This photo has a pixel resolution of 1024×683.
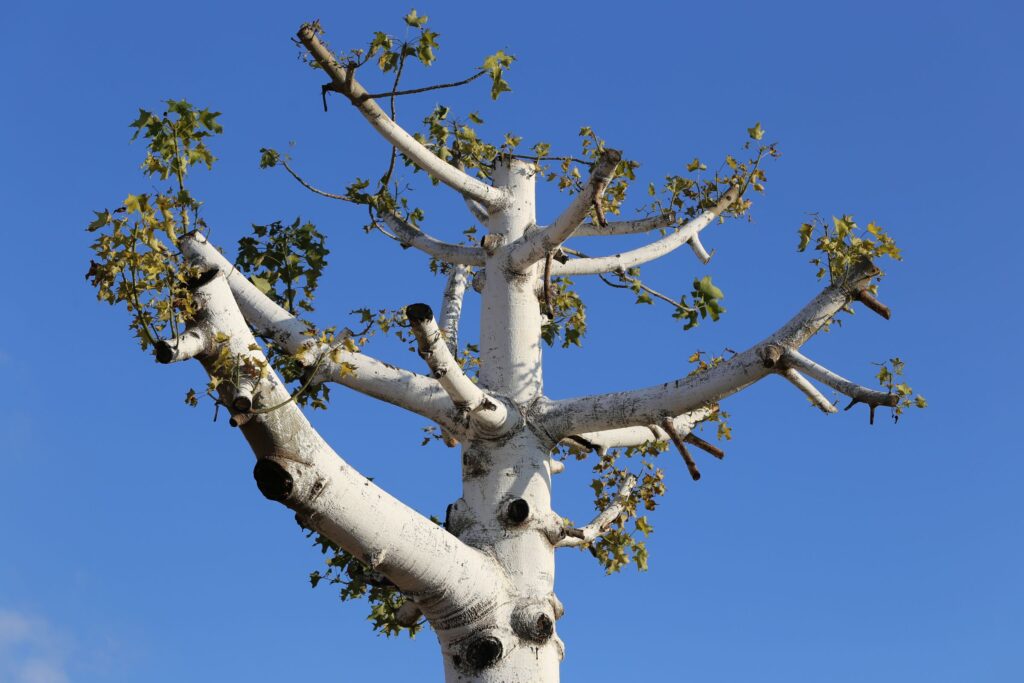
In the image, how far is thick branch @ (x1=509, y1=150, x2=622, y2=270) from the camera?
6.18 meters

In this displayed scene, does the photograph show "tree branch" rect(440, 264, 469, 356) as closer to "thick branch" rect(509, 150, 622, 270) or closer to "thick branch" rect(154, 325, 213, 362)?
"thick branch" rect(509, 150, 622, 270)

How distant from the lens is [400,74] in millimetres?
7078

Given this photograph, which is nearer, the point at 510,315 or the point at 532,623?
the point at 532,623

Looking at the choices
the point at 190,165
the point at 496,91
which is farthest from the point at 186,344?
the point at 496,91

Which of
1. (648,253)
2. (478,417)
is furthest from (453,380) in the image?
(648,253)

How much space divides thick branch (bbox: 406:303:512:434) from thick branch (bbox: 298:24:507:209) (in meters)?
1.66

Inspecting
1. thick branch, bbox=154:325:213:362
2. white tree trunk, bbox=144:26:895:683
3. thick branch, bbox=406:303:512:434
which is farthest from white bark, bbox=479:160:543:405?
thick branch, bbox=154:325:213:362

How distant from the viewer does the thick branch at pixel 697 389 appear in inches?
244

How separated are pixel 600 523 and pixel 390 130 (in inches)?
122

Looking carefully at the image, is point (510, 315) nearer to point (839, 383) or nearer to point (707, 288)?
point (707, 288)

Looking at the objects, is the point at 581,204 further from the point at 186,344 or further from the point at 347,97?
the point at 186,344

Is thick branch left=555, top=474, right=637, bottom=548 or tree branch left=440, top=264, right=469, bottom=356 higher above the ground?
tree branch left=440, top=264, right=469, bottom=356

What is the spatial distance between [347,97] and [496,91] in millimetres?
1235

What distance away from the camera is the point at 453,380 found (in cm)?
646
